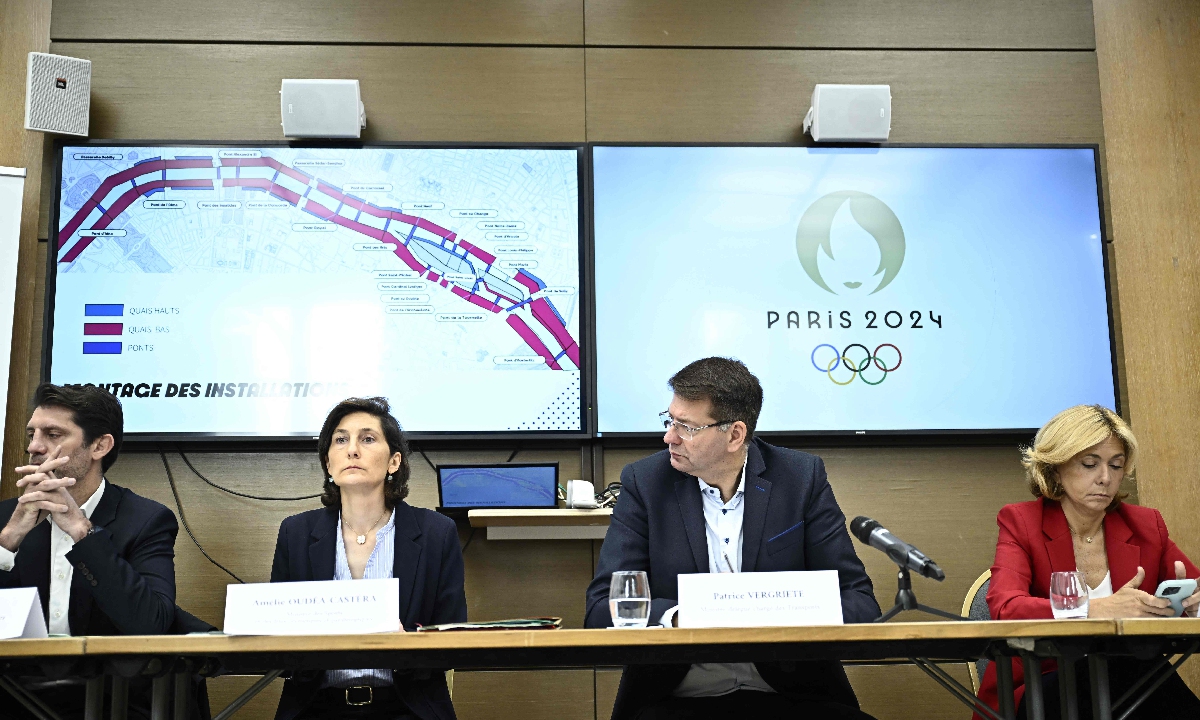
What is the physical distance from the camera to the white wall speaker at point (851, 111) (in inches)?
144

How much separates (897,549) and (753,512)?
63 cm

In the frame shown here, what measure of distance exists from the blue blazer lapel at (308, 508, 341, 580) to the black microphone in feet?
4.26

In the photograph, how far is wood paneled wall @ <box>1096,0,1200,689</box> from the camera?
3609mm

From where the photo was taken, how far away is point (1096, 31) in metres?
3.94

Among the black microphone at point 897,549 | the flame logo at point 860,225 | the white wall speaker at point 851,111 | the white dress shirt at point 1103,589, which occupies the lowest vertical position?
the white dress shirt at point 1103,589

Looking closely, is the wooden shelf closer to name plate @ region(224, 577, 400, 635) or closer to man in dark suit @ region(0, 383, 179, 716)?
man in dark suit @ region(0, 383, 179, 716)

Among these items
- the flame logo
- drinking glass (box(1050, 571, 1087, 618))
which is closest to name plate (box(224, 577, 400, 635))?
drinking glass (box(1050, 571, 1087, 618))

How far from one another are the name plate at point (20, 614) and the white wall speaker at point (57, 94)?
7.28 feet

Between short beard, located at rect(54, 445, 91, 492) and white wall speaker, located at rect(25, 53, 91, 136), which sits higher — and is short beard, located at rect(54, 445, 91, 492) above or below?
below

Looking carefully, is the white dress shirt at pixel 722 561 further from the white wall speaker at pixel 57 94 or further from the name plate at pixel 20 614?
the white wall speaker at pixel 57 94

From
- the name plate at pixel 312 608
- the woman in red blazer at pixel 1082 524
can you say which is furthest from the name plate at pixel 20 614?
the woman in red blazer at pixel 1082 524

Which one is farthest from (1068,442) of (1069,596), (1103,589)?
(1069,596)

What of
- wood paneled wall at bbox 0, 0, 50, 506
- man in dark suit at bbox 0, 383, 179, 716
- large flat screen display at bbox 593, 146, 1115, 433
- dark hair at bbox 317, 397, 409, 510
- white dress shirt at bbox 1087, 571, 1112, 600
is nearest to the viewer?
man in dark suit at bbox 0, 383, 179, 716

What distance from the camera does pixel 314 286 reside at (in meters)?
3.51
